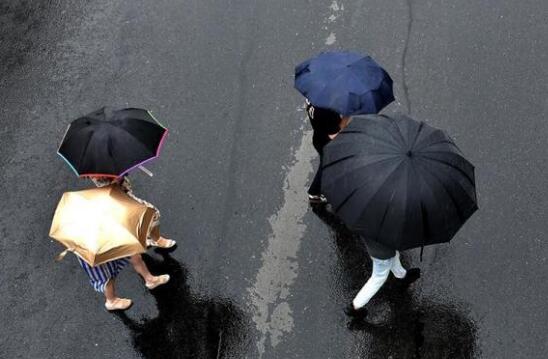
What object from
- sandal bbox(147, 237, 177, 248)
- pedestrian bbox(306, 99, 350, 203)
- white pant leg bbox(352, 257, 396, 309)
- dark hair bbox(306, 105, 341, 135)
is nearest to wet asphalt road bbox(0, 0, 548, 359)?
sandal bbox(147, 237, 177, 248)

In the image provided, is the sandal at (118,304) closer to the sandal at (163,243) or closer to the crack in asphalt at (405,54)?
the sandal at (163,243)

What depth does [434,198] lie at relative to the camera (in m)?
3.79

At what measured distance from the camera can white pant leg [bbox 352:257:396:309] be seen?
15.0 feet

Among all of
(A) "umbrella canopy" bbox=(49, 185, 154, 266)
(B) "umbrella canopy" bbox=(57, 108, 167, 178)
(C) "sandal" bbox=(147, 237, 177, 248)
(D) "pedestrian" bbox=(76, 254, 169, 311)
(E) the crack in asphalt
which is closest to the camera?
(A) "umbrella canopy" bbox=(49, 185, 154, 266)

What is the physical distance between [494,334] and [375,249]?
137 centimetres

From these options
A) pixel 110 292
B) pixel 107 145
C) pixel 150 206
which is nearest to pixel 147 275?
pixel 110 292

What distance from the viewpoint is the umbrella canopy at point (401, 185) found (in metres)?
3.77

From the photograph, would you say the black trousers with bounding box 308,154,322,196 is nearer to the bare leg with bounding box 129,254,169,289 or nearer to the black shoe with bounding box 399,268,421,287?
the black shoe with bounding box 399,268,421,287

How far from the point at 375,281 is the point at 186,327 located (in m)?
1.54

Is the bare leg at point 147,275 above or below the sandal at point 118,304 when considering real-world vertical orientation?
above

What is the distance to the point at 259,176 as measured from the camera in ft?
19.0

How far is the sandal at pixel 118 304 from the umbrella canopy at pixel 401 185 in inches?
78.3

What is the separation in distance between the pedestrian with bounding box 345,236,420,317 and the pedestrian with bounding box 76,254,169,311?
1.56 m

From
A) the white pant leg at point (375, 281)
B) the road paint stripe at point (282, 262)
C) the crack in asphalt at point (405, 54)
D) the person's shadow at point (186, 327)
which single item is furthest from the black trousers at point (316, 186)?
the crack in asphalt at point (405, 54)
